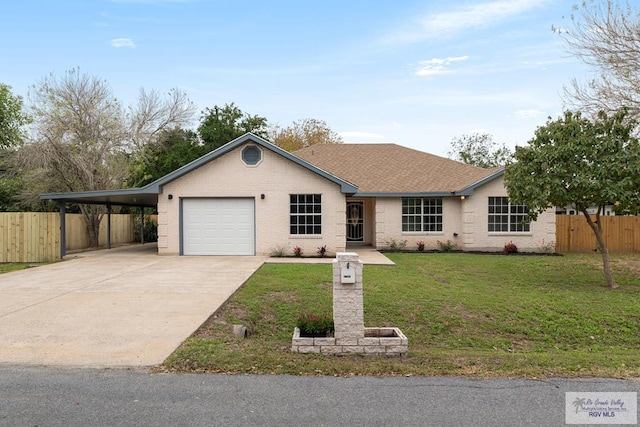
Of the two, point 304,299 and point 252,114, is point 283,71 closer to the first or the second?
point 304,299

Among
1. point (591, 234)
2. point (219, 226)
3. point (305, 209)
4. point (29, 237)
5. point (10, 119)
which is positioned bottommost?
point (591, 234)

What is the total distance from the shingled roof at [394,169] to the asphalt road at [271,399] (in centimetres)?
1418

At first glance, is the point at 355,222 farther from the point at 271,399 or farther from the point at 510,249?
the point at 271,399

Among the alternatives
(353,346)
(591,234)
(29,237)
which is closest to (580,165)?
(353,346)

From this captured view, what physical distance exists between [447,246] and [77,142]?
1839 cm

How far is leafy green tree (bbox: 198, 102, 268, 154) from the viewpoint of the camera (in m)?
34.8

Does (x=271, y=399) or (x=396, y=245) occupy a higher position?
(x=396, y=245)

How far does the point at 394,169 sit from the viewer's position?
20.9 m

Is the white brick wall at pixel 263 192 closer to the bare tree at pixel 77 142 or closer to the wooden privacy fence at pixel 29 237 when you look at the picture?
the wooden privacy fence at pixel 29 237

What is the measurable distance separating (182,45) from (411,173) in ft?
37.8

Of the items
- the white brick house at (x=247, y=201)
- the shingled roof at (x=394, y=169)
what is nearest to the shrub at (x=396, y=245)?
the shingled roof at (x=394, y=169)

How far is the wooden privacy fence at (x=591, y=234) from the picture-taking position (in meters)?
19.5

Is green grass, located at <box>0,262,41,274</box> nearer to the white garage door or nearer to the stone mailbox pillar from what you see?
the white garage door

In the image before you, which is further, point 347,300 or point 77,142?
point 77,142
